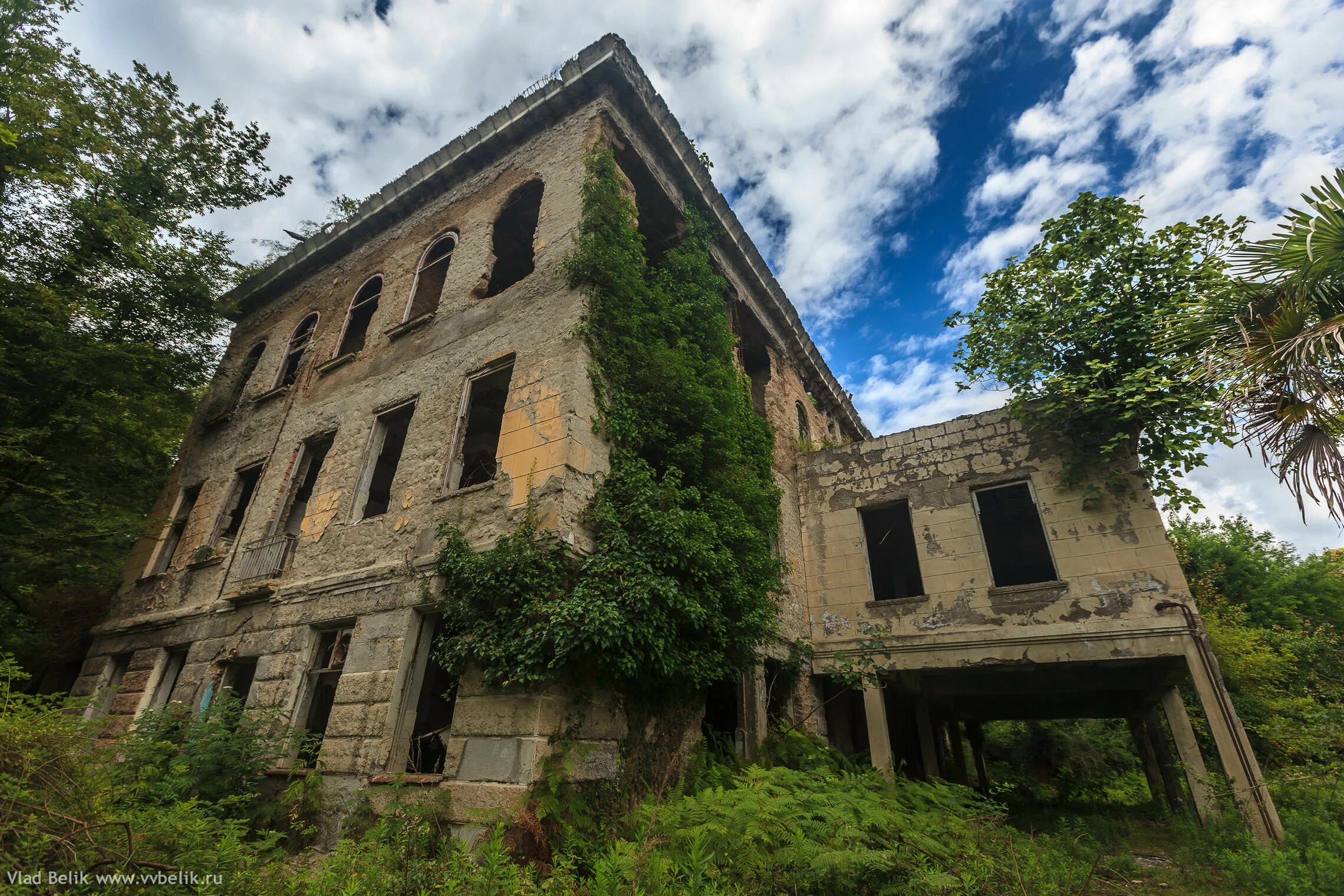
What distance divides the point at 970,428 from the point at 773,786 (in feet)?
23.6

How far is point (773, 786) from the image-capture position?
6.11 m

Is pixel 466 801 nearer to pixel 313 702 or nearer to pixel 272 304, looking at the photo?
pixel 313 702

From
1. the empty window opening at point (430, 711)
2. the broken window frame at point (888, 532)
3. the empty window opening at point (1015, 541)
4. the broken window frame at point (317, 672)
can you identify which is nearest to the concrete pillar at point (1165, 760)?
the empty window opening at point (1015, 541)

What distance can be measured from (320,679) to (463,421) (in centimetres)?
373

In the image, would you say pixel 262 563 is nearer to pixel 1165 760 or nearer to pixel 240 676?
pixel 240 676

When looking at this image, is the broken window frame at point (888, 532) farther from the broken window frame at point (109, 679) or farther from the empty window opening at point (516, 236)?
the broken window frame at point (109, 679)

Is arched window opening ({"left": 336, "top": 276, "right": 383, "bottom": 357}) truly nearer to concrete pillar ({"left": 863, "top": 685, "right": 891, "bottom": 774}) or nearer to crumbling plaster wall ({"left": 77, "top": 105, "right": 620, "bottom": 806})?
crumbling plaster wall ({"left": 77, "top": 105, "right": 620, "bottom": 806})

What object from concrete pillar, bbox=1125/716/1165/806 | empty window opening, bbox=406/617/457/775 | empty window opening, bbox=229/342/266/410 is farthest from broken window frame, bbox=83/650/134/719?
concrete pillar, bbox=1125/716/1165/806

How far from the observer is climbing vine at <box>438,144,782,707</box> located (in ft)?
18.9

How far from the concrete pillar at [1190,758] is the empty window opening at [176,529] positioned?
16.0 metres

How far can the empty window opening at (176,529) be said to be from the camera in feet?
36.3

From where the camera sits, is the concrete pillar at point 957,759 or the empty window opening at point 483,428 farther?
the concrete pillar at point 957,759

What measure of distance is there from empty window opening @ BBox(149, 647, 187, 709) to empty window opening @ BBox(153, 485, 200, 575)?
1830mm

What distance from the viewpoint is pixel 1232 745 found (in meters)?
7.52
